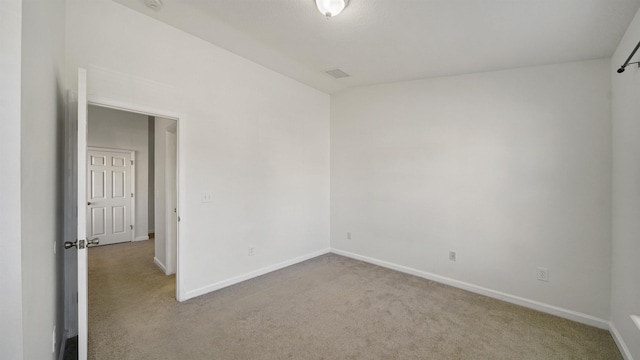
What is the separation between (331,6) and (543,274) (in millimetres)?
3443

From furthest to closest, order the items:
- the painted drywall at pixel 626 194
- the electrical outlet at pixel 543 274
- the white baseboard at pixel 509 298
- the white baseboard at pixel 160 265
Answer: the white baseboard at pixel 160 265 → the electrical outlet at pixel 543 274 → the white baseboard at pixel 509 298 → the painted drywall at pixel 626 194

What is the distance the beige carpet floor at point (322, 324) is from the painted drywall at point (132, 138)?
2681mm

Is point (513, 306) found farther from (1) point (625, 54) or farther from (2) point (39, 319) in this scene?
(2) point (39, 319)

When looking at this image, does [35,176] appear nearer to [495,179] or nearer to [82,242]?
[82,242]

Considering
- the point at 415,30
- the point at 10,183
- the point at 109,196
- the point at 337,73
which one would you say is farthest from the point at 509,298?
the point at 109,196

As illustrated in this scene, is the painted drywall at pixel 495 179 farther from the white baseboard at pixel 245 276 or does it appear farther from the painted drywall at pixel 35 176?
the painted drywall at pixel 35 176

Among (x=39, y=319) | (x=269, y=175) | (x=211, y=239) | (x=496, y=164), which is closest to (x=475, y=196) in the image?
(x=496, y=164)

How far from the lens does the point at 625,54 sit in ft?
7.19

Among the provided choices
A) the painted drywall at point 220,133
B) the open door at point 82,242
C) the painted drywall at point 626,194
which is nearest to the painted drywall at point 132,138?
the painted drywall at point 220,133

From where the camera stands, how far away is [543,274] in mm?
2830

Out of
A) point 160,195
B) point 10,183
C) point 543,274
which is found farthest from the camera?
point 160,195

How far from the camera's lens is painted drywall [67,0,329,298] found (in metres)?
2.33

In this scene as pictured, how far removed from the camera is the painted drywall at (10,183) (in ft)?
2.46

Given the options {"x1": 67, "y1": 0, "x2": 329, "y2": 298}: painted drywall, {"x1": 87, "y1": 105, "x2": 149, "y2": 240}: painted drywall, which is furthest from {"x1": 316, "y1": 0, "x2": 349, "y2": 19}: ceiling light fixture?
{"x1": 87, "y1": 105, "x2": 149, "y2": 240}: painted drywall
